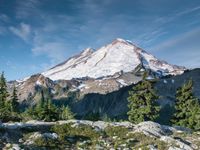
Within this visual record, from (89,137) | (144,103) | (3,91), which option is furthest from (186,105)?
(3,91)

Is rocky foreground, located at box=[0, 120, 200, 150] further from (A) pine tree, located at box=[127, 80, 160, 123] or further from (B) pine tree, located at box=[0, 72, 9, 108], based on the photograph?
(B) pine tree, located at box=[0, 72, 9, 108]

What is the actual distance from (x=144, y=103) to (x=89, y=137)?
154 ft

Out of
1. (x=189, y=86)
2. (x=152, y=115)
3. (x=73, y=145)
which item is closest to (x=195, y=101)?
(x=189, y=86)

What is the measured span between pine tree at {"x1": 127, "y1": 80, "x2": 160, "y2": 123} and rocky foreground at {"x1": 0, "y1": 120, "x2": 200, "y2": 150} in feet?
126

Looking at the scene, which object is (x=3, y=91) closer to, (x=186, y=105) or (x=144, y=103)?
(x=144, y=103)

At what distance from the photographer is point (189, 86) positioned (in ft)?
266

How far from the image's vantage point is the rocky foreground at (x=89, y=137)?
100 feet

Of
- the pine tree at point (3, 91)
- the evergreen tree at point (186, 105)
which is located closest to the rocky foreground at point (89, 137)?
the evergreen tree at point (186, 105)

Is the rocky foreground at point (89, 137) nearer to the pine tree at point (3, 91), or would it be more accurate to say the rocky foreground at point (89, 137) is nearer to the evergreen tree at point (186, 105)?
the evergreen tree at point (186, 105)

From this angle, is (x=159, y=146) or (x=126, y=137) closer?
(x=159, y=146)

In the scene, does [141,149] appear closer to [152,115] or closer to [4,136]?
[4,136]

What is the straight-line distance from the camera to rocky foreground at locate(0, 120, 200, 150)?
30500mm

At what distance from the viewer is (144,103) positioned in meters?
79.7

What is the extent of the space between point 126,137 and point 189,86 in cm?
4983
